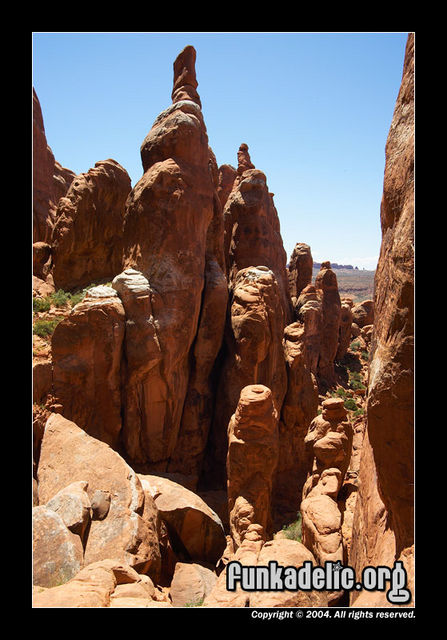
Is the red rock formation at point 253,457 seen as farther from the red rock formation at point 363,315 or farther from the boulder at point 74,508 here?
the red rock formation at point 363,315

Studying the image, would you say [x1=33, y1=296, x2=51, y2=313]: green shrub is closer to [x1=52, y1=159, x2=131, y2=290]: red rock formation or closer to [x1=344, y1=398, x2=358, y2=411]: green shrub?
[x1=52, y1=159, x2=131, y2=290]: red rock formation

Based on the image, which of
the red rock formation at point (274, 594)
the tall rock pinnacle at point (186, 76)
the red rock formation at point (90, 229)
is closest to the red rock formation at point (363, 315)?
the red rock formation at point (90, 229)

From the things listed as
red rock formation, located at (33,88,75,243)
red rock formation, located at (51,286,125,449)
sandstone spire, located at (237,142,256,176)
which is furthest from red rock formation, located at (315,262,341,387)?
red rock formation, located at (33,88,75,243)

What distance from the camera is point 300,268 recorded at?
1085 inches

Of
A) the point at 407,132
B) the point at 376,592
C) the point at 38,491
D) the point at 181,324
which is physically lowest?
the point at 38,491

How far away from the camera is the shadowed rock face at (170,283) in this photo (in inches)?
502

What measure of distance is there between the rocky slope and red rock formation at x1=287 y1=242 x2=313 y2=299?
4.40 metres

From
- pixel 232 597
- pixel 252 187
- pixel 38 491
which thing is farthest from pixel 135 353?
pixel 252 187

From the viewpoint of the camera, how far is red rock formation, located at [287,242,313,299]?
89.3 feet

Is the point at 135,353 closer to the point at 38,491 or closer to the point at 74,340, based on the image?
the point at 74,340

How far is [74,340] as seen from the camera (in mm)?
11867

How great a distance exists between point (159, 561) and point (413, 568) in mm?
4869

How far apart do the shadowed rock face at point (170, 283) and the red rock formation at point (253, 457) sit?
12.9 feet

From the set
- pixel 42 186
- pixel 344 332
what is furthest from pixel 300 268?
pixel 42 186
